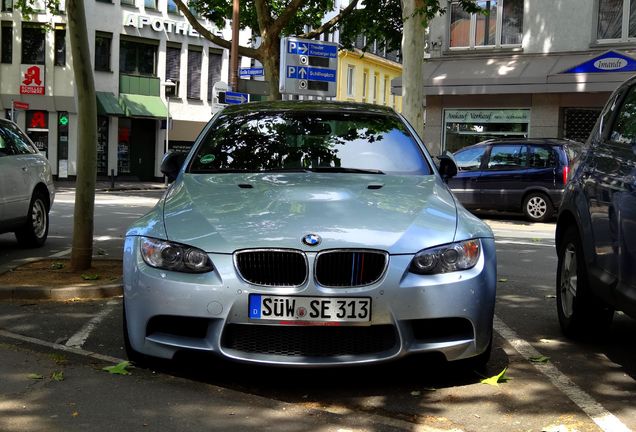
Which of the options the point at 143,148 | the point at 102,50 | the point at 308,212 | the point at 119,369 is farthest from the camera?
the point at 143,148

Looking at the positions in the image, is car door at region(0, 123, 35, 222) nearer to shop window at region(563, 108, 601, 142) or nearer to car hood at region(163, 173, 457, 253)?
car hood at region(163, 173, 457, 253)

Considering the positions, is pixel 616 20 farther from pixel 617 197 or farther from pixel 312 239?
pixel 312 239

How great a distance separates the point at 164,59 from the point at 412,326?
3853 cm

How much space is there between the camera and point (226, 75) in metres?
44.2

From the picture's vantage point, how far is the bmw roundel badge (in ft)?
14.2

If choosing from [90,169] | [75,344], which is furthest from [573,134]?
[75,344]

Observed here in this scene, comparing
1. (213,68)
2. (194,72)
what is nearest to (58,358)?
(194,72)

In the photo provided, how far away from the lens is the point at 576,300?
5844 millimetres

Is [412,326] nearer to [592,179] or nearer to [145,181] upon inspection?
[592,179]

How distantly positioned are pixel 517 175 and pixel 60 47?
25183 mm

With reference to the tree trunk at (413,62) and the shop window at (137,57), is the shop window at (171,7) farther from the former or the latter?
the tree trunk at (413,62)

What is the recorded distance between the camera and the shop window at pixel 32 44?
3766 cm

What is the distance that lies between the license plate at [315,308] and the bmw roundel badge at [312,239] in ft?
0.91

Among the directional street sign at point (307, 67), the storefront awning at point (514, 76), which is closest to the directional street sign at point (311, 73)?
the directional street sign at point (307, 67)
